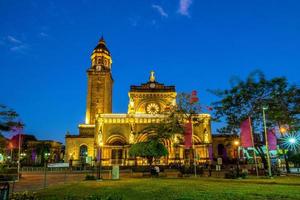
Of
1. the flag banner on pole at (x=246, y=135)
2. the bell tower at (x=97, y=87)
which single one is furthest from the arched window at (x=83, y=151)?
the flag banner on pole at (x=246, y=135)

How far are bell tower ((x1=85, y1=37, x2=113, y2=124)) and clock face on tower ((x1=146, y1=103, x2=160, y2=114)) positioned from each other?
13810 mm

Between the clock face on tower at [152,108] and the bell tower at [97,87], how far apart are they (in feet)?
45.3

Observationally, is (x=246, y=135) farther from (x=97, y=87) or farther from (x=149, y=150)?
(x=97, y=87)

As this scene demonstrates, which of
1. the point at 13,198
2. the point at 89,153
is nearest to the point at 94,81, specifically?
the point at 89,153

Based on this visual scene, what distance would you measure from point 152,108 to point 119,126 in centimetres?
1041

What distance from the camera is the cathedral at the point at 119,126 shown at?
54.0m

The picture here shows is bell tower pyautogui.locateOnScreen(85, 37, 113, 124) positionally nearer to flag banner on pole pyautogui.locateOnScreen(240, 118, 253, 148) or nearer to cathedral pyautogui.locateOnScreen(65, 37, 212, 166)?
cathedral pyautogui.locateOnScreen(65, 37, 212, 166)

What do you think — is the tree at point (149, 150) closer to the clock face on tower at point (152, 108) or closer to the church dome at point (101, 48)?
the clock face on tower at point (152, 108)

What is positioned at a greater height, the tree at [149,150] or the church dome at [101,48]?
the church dome at [101,48]

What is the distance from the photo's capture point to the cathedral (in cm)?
5403

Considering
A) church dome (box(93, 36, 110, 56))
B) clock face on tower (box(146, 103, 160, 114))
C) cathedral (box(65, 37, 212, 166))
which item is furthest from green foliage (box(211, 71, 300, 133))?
church dome (box(93, 36, 110, 56))

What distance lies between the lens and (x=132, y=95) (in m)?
63.4

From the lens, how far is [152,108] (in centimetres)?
6306

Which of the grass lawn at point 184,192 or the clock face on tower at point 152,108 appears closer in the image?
the grass lawn at point 184,192
